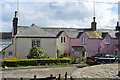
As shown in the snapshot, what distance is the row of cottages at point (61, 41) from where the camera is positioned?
31.5m

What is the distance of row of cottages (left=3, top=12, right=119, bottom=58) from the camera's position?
104 feet

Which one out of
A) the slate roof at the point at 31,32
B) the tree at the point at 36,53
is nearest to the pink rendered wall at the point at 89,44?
the slate roof at the point at 31,32

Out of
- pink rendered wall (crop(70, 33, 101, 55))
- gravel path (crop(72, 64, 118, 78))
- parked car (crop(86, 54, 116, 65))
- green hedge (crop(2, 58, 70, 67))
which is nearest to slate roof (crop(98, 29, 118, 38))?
pink rendered wall (crop(70, 33, 101, 55))

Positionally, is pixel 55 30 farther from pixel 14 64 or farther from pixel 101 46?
pixel 14 64

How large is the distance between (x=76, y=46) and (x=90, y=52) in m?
3.07

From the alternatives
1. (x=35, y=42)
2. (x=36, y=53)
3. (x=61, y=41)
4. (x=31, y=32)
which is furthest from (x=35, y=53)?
(x=61, y=41)

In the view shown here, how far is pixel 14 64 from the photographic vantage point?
23438 mm

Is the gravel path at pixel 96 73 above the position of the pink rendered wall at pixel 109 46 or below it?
below

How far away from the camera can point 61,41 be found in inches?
1457

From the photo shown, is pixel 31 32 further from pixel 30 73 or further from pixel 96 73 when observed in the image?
pixel 96 73

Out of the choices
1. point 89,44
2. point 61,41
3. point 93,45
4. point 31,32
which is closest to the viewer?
point 31,32

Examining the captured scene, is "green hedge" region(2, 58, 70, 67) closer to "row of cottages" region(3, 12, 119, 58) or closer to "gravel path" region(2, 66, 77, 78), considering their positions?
"gravel path" region(2, 66, 77, 78)

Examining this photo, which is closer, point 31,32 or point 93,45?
point 31,32

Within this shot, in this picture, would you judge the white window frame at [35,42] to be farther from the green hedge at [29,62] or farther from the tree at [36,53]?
the green hedge at [29,62]
